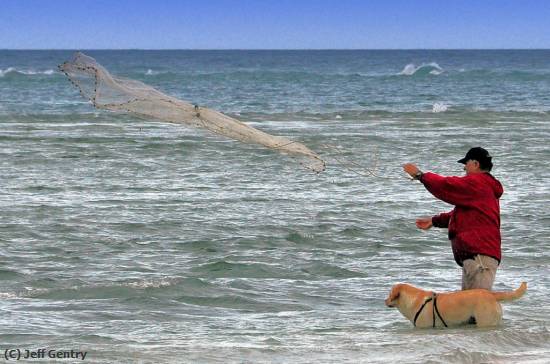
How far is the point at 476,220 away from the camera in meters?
8.16

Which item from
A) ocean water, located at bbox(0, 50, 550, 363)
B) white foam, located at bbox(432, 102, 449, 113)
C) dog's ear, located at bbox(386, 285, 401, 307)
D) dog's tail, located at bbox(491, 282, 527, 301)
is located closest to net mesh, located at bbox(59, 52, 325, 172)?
ocean water, located at bbox(0, 50, 550, 363)

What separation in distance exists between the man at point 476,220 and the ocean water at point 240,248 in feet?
1.50

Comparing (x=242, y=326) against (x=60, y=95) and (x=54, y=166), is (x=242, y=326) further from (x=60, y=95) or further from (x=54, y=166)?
(x=60, y=95)

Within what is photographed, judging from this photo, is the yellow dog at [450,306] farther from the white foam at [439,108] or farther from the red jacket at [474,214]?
the white foam at [439,108]

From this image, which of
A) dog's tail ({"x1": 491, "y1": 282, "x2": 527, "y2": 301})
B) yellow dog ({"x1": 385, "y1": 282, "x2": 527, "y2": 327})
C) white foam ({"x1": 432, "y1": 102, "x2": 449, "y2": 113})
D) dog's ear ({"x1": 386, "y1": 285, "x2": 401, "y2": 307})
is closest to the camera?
dog's tail ({"x1": 491, "y1": 282, "x2": 527, "y2": 301})

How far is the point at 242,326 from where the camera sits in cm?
888

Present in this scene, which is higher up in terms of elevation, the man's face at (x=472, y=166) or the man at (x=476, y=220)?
the man's face at (x=472, y=166)

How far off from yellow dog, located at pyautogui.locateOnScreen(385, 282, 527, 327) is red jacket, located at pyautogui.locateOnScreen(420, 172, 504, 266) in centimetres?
29

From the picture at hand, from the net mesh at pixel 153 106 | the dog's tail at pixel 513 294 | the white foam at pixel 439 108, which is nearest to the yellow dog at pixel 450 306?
the dog's tail at pixel 513 294

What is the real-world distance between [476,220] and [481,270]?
359 millimetres

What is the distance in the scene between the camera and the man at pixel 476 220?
8078 mm

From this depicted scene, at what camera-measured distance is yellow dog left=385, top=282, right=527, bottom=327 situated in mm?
8180

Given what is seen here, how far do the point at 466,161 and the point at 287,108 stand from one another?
31735mm

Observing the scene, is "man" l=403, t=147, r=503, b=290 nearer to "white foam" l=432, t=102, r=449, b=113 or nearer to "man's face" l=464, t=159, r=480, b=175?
"man's face" l=464, t=159, r=480, b=175
